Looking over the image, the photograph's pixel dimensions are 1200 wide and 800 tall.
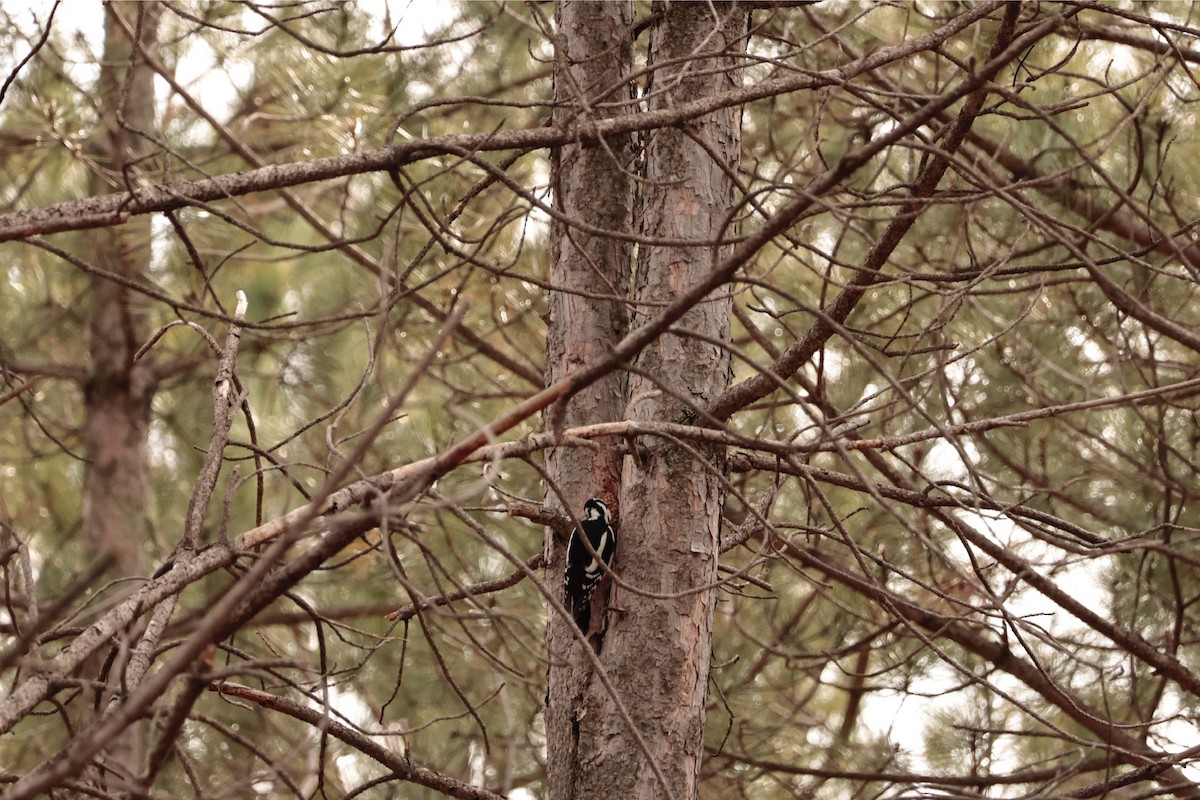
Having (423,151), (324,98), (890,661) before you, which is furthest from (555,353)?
(890,661)

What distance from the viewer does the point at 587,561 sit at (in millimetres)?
→ 2160

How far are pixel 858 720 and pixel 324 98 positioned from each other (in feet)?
11.4

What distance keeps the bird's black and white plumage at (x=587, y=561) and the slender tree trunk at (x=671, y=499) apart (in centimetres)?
3

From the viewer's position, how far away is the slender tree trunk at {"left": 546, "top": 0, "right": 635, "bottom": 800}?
7.28 feet

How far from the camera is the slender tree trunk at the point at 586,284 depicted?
2219mm

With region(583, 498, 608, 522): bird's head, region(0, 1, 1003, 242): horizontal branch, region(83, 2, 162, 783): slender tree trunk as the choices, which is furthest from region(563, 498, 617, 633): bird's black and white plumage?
region(83, 2, 162, 783): slender tree trunk

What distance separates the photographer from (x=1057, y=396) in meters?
3.83

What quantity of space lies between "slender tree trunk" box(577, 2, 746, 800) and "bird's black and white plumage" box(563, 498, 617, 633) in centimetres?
3

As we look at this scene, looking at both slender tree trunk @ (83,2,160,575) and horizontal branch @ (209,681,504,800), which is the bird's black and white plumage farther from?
slender tree trunk @ (83,2,160,575)

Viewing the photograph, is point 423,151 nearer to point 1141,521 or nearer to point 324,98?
point 324,98

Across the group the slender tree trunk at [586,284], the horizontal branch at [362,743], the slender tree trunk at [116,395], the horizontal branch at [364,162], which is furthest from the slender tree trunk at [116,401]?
the horizontal branch at [364,162]

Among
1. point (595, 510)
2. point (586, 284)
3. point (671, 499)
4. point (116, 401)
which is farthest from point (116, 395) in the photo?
point (671, 499)

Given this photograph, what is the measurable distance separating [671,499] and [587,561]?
194 millimetres

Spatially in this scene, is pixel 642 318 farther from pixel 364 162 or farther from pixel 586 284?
pixel 364 162
